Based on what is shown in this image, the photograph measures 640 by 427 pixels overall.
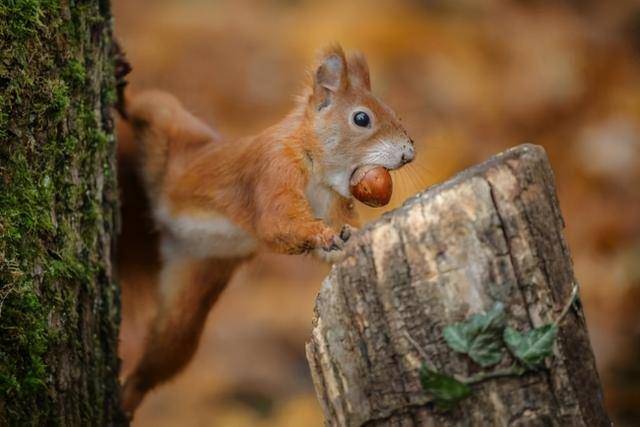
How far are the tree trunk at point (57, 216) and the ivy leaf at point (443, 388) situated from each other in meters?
1.10

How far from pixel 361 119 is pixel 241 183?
19.4 inches

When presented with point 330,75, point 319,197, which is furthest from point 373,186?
point 330,75

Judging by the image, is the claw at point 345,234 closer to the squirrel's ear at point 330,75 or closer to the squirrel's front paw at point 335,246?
the squirrel's front paw at point 335,246

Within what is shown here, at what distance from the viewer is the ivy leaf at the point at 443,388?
223cm

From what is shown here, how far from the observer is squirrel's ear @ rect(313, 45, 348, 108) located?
3.61 meters

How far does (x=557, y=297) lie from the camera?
7.52 ft

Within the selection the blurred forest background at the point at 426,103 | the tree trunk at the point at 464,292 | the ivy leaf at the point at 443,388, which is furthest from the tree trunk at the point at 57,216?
the blurred forest background at the point at 426,103

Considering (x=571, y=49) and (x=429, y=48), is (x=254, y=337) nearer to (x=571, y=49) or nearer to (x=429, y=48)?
(x=429, y=48)

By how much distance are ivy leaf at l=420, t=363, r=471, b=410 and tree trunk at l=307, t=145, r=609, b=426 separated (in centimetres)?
2

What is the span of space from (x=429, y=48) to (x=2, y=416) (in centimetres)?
525

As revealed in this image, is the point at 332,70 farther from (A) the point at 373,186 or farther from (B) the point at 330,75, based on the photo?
(A) the point at 373,186

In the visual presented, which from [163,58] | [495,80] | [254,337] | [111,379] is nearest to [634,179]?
[495,80]

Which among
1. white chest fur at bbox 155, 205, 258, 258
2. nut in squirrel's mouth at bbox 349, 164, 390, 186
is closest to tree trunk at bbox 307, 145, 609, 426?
nut in squirrel's mouth at bbox 349, 164, 390, 186

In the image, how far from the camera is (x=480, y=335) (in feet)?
7.27
